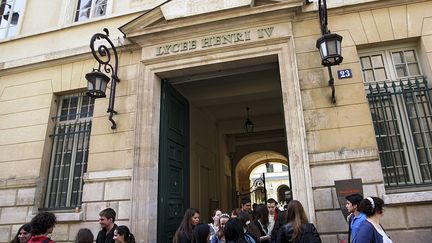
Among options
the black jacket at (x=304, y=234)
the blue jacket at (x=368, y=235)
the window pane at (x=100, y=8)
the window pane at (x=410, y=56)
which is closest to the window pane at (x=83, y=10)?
the window pane at (x=100, y=8)

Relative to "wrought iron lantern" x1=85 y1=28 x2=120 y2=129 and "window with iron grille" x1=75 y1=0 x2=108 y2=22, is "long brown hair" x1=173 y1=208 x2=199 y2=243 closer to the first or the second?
"wrought iron lantern" x1=85 y1=28 x2=120 y2=129

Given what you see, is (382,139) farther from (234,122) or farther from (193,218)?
(234,122)

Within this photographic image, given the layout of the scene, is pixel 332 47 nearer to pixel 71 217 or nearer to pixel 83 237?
pixel 83 237

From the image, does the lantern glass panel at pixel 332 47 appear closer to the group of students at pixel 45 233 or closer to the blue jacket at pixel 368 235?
the blue jacket at pixel 368 235

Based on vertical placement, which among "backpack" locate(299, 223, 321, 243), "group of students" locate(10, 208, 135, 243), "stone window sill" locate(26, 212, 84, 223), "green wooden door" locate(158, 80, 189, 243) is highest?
"green wooden door" locate(158, 80, 189, 243)

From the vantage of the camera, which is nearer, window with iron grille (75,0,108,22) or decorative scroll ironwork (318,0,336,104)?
decorative scroll ironwork (318,0,336,104)

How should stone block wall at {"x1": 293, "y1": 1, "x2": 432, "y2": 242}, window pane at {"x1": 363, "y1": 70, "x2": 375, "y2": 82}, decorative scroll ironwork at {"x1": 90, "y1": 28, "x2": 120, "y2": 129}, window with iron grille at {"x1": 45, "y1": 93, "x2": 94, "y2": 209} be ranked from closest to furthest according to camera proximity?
stone block wall at {"x1": 293, "y1": 1, "x2": 432, "y2": 242}
window pane at {"x1": 363, "y1": 70, "x2": 375, "y2": 82}
decorative scroll ironwork at {"x1": 90, "y1": 28, "x2": 120, "y2": 129}
window with iron grille at {"x1": 45, "y1": 93, "x2": 94, "y2": 209}

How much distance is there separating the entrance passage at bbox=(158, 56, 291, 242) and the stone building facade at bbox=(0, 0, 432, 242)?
60 millimetres

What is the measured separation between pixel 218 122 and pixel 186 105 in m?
2.98

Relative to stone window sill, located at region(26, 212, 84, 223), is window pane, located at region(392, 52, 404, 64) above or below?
above

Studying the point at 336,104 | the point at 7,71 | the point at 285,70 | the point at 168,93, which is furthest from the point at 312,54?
the point at 7,71

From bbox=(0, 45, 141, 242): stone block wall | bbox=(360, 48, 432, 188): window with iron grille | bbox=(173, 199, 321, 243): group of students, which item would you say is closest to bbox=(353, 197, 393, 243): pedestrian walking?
bbox=(173, 199, 321, 243): group of students

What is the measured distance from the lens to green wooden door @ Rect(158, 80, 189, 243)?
19.6 ft

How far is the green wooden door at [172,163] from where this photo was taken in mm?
5984
